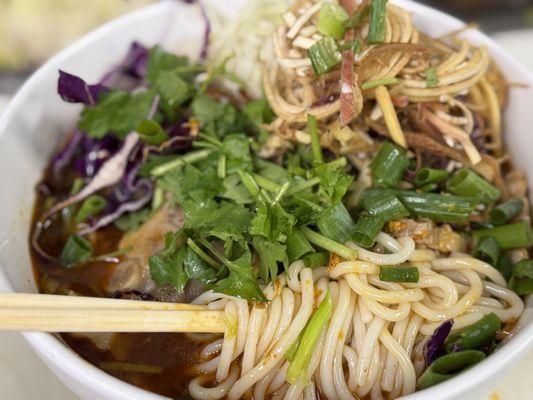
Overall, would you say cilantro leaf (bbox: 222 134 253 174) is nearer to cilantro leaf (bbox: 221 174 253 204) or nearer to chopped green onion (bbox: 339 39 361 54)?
cilantro leaf (bbox: 221 174 253 204)

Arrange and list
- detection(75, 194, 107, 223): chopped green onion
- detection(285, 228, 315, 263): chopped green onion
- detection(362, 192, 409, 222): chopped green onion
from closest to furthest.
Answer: detection(285, 228, 315, 263): chopped green onion < detection(362, 192, 409, 222): chopped green onion < detection(75, 194, 107, 223): chopped green onion

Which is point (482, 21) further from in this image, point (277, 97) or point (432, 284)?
point (432, 284)

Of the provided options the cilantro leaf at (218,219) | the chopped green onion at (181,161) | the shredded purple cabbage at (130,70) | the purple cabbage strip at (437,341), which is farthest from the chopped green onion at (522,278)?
the shredded purple cabbage at (130,70)

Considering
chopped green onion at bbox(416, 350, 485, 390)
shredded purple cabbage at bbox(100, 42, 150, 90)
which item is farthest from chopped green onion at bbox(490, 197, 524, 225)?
shredded purple cabbage at bbox(100, 42, 150, 90)

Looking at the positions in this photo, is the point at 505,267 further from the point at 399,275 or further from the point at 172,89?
the point at 172,89

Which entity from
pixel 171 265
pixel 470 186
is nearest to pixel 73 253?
pixel 171 265

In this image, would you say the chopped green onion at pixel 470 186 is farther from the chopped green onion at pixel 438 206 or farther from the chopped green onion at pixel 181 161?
the chopped green onion at pixel 181 161
